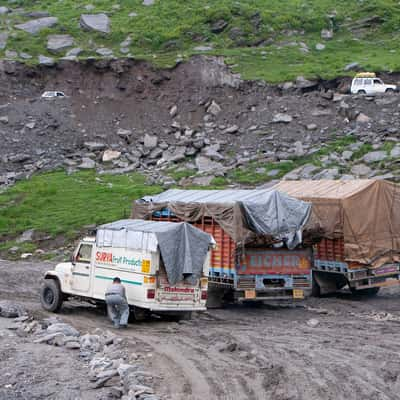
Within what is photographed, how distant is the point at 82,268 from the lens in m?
18.2

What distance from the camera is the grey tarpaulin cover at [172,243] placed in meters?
16.7

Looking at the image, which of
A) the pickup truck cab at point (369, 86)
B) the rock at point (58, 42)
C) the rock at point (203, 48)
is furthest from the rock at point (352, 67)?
the rock at point (58, 42)

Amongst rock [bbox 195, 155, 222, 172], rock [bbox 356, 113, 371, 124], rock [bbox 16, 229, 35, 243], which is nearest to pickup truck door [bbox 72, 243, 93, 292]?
rock [bbox 16, 229, 35, 243]

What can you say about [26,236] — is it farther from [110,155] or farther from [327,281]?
[327,281]

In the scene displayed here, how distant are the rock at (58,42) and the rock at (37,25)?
224 cm

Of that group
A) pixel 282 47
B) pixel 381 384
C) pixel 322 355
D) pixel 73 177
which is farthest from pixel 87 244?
pixel 282 47

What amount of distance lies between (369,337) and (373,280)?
5.54m

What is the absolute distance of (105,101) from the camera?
48375 mm

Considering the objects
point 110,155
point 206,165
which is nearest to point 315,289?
point 206,165

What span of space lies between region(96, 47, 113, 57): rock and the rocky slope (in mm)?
3677

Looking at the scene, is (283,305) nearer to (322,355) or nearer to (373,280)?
(373,280)

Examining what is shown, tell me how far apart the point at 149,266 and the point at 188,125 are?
28634mm

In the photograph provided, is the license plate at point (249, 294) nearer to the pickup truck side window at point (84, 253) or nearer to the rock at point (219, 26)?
the pickup truck side window at point (84, 253)

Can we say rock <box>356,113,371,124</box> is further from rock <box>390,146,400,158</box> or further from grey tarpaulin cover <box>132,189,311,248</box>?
grey tarpaulin cover <box>132,189,311,248</box>
